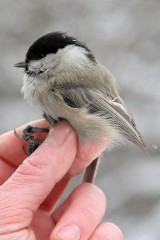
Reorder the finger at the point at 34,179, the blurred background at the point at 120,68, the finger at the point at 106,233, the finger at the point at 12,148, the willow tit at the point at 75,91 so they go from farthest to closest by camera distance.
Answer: the blurred background at the point at 120,68
the finger at the point at 12,148
the willow tit at the point at 75,91
the finger at the point at 106,233
the finger at the point at 34,179

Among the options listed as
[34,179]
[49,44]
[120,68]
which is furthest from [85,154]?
[120,68]

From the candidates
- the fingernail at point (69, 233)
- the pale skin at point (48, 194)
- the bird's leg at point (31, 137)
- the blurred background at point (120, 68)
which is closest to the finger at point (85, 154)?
the pale skin at point (48, 194)

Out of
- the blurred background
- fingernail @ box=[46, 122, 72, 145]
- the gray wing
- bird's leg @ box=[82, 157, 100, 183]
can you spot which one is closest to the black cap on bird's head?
the gray wing

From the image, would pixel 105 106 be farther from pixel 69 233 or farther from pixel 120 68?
pixel 120 68

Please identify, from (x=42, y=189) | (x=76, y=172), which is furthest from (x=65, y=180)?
(x=42, y=189)

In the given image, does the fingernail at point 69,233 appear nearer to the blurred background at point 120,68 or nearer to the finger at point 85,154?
the finger at point 85,154
